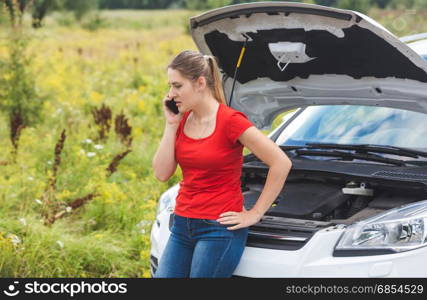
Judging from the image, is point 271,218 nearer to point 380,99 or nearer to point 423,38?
point 380,99

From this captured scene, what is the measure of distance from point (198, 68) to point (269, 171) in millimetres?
621

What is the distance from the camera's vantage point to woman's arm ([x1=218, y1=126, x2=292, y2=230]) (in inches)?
138

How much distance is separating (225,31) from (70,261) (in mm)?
2165

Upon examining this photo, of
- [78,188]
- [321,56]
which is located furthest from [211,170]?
[78,188]

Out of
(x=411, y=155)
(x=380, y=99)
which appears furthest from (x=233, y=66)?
(x=411, y=155)

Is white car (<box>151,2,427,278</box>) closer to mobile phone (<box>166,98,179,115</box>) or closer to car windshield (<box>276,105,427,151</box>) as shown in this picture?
car windshield (<box>276,105,427,151</box>)

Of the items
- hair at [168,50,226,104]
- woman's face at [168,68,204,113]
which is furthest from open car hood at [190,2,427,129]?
woman's face at [168,68,204,113]

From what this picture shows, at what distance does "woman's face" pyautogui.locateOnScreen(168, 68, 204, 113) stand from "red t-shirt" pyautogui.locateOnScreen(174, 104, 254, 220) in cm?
15

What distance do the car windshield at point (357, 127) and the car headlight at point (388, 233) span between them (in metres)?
0.98

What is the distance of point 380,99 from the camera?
4398 millimetres

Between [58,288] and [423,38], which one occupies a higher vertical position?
[423,38]

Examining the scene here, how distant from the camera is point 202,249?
357 cm

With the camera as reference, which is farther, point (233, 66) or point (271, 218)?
point (233, 66)

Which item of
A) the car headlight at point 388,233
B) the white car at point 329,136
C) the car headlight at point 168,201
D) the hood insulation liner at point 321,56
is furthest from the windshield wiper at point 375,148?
the car headlight at point 168,201
